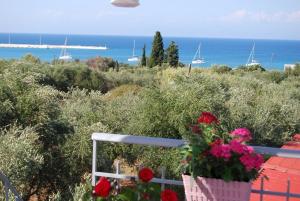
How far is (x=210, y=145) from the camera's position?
2.04 metres

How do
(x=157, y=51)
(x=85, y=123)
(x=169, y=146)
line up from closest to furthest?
(x=169, y=146), (x=85, y=123), (x=157, y=51)

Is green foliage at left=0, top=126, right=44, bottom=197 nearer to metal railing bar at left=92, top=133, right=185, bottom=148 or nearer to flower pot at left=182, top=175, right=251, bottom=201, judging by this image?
metal railing bar at left=92, top=133, right=185, bottom=148

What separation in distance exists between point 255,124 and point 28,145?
5.55 metres

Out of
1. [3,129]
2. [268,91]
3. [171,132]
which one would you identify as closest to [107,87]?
[268,91]

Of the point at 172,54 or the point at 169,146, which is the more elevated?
the point at 169,146

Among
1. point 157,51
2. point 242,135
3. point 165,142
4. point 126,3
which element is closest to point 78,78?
point 157,51

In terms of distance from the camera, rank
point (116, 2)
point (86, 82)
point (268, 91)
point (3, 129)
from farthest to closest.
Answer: point (86, 82) → point (268, 91) → point (3, 129) → point (116, 2)

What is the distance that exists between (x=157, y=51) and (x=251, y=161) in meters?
32.6

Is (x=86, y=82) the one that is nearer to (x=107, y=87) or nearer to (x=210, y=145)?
(x=107, y=87)

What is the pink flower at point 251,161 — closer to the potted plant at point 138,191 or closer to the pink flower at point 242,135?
the pink flower at point 242,135

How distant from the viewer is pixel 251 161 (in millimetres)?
1985

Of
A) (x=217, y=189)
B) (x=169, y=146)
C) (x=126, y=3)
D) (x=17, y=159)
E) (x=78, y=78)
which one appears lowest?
(x=78, y=78)

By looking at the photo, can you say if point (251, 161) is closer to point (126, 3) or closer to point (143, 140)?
point (143, 140)

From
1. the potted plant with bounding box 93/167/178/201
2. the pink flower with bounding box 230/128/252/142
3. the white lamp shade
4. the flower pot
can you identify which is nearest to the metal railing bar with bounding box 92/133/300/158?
the pink flower with bounding box 230/128/252/142
